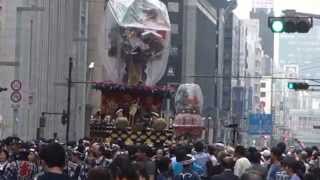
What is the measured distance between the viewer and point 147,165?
14.0 meters

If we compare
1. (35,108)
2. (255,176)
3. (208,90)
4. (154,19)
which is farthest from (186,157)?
(208,90)

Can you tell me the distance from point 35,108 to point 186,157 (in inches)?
1437

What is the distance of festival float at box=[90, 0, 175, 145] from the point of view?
103 ft

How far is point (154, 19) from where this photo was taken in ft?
116

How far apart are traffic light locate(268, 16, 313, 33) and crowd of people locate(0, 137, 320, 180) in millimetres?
2722

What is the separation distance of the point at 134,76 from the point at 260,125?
1107 inches

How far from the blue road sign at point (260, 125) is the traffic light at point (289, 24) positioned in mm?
40144

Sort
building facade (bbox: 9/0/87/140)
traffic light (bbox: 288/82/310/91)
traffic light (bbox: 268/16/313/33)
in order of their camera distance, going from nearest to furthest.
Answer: traffic light (bbox: 268/16/313/33)
traffic light (bbox: 288/82/310/91)
building facade (bbox: 9/0/87/140)

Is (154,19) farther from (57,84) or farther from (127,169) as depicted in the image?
(127,169)

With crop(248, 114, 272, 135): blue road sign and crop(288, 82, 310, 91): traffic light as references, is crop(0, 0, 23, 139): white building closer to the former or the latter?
crop(288, 82, 310, 91): traffic light

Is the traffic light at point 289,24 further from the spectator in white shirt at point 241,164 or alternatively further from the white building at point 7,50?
the white building at point 7,50

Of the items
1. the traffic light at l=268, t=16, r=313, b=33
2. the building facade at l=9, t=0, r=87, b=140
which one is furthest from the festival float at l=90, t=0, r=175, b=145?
the traffic light at l=268, t=16, r=313, b=33

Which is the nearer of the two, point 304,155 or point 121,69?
point 304,155

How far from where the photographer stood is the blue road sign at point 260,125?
6106cm
